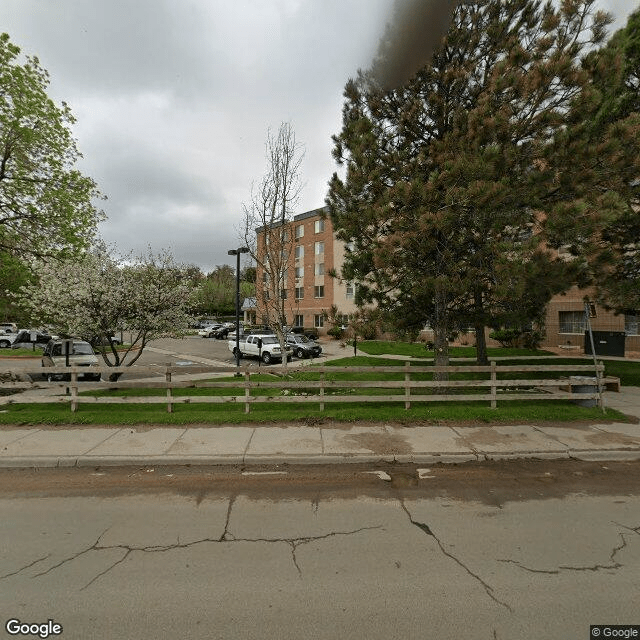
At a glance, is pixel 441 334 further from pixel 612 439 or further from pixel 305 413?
pixel 305 413

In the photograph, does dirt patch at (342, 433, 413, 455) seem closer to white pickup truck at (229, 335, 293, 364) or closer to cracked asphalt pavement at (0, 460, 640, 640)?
cracked asphalt pavement at (0, 460, 640, 640)

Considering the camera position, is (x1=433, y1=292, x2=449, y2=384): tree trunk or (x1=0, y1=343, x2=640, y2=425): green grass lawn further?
(x1=433, y1=292, x2=449, y2=384): tree trunk

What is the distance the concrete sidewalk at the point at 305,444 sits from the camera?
242 inches

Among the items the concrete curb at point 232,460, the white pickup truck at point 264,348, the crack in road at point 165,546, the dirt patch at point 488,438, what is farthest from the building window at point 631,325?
the crack in road at point 165,546

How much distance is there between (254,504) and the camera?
4699mm

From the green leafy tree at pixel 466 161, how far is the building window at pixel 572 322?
18564 millimetres

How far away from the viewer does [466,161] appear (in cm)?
743

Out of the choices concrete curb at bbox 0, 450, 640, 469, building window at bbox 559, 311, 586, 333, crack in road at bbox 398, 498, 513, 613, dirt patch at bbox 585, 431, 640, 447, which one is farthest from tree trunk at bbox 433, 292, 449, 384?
building window at bbox 559, 311, 586, 333

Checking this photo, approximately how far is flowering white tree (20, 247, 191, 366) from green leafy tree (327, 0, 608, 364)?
5.93 m

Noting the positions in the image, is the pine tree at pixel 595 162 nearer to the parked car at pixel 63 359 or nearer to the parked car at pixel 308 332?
the parked car at pixel 63 359

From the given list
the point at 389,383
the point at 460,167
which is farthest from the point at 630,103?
the point at 389,383

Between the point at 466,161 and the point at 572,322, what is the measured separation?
76.3ft

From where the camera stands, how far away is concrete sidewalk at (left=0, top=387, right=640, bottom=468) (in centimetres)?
614

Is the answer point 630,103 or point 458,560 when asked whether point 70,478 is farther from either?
point 630,103
